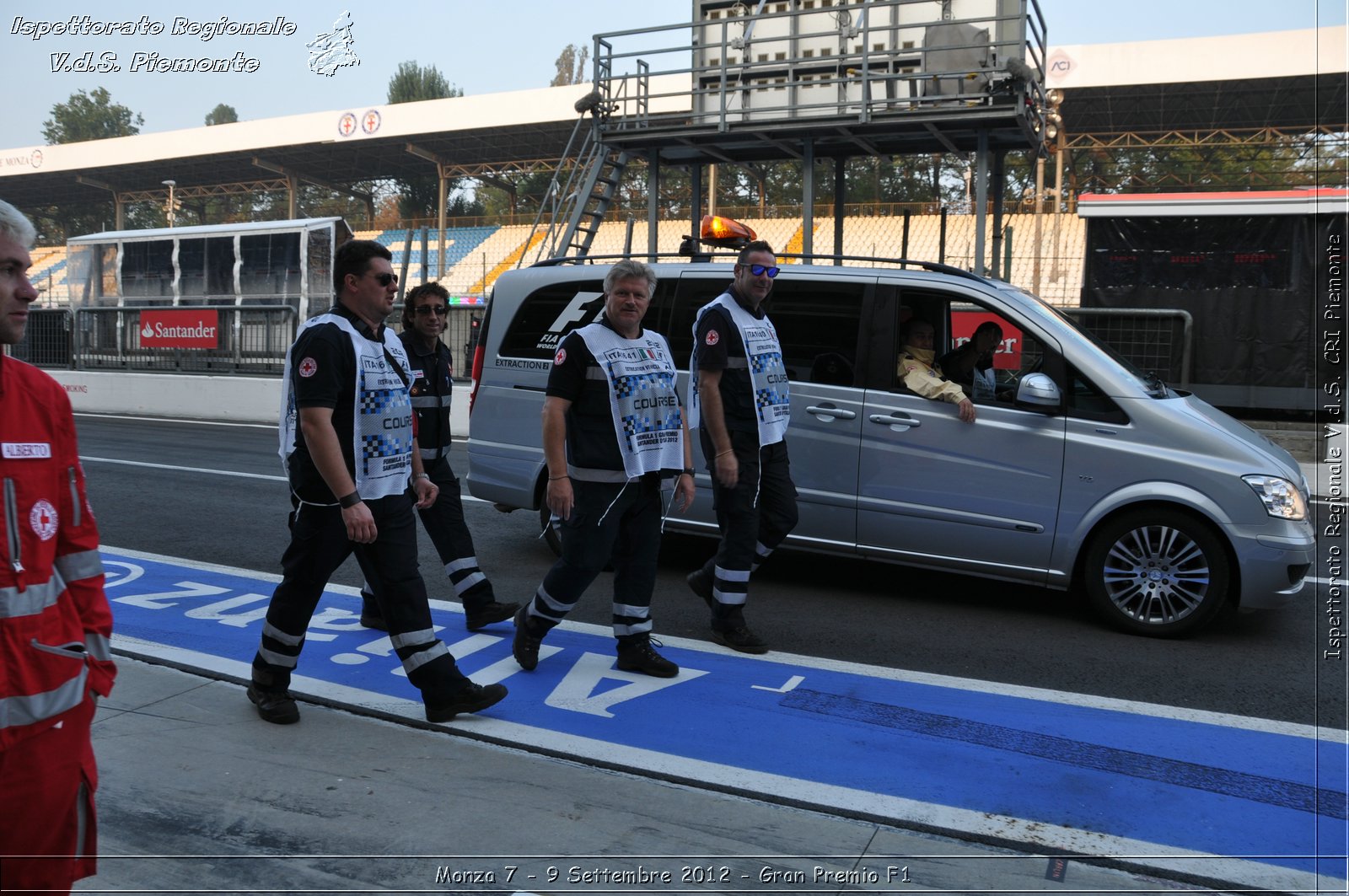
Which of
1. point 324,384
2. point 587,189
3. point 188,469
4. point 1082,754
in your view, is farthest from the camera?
point 587,189

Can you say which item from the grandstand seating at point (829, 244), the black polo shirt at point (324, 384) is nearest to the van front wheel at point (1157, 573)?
the black polo shirt at point (324, 384)

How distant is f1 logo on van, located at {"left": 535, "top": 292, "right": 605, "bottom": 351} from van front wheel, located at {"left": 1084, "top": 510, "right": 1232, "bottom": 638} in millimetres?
3447

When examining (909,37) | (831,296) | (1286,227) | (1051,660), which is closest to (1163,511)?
(1051,660)

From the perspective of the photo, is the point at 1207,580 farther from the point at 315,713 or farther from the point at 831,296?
the point at 315,713

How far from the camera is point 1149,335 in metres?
12.4

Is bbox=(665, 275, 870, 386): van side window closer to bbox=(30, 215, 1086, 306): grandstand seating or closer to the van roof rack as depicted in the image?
the van roof rack

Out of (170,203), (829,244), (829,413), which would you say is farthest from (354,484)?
(170,203)

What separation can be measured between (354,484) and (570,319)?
10.8 ft

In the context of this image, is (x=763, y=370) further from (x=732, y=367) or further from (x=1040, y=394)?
(x=1040, y=394)

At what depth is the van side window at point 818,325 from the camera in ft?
20.8

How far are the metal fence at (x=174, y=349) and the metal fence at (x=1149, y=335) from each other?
29.2ft

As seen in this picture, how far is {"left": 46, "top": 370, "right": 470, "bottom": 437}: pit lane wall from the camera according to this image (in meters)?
17.8

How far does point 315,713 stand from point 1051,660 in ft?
11.4

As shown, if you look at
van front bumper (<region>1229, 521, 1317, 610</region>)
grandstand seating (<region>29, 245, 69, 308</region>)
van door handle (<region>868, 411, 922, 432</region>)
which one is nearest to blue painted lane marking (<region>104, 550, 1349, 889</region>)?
van front bumper (<region>1229, 521, 1317, 610</region>)
